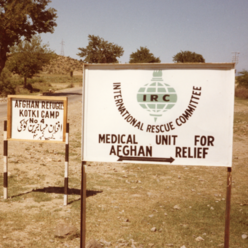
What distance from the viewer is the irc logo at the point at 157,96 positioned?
281cm

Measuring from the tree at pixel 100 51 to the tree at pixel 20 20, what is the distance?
2029 centimetres

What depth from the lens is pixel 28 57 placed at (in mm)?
31484

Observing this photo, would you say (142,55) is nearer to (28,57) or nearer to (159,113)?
(28,57)

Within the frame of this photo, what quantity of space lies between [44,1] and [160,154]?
2835cm

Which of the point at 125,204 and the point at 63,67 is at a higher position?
the point at 63,67

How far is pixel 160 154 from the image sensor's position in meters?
2.87

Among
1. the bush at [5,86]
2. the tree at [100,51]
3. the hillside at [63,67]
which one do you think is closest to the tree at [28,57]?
the bush at [5,86]

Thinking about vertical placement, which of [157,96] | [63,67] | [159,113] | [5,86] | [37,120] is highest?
[63,67]

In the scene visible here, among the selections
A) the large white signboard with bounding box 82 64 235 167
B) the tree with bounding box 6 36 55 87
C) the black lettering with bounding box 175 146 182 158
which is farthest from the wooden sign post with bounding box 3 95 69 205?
the tree with bounding box 6 36 55 87

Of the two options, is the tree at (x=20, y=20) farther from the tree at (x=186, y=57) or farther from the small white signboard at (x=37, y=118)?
the tree at (x=186, y=57)

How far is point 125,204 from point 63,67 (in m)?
108

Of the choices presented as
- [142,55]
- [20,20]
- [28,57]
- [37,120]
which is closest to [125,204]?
[37,120]

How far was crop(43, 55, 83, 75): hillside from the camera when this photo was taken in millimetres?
98762

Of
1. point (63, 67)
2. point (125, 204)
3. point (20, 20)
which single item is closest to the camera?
point (125, 204)
